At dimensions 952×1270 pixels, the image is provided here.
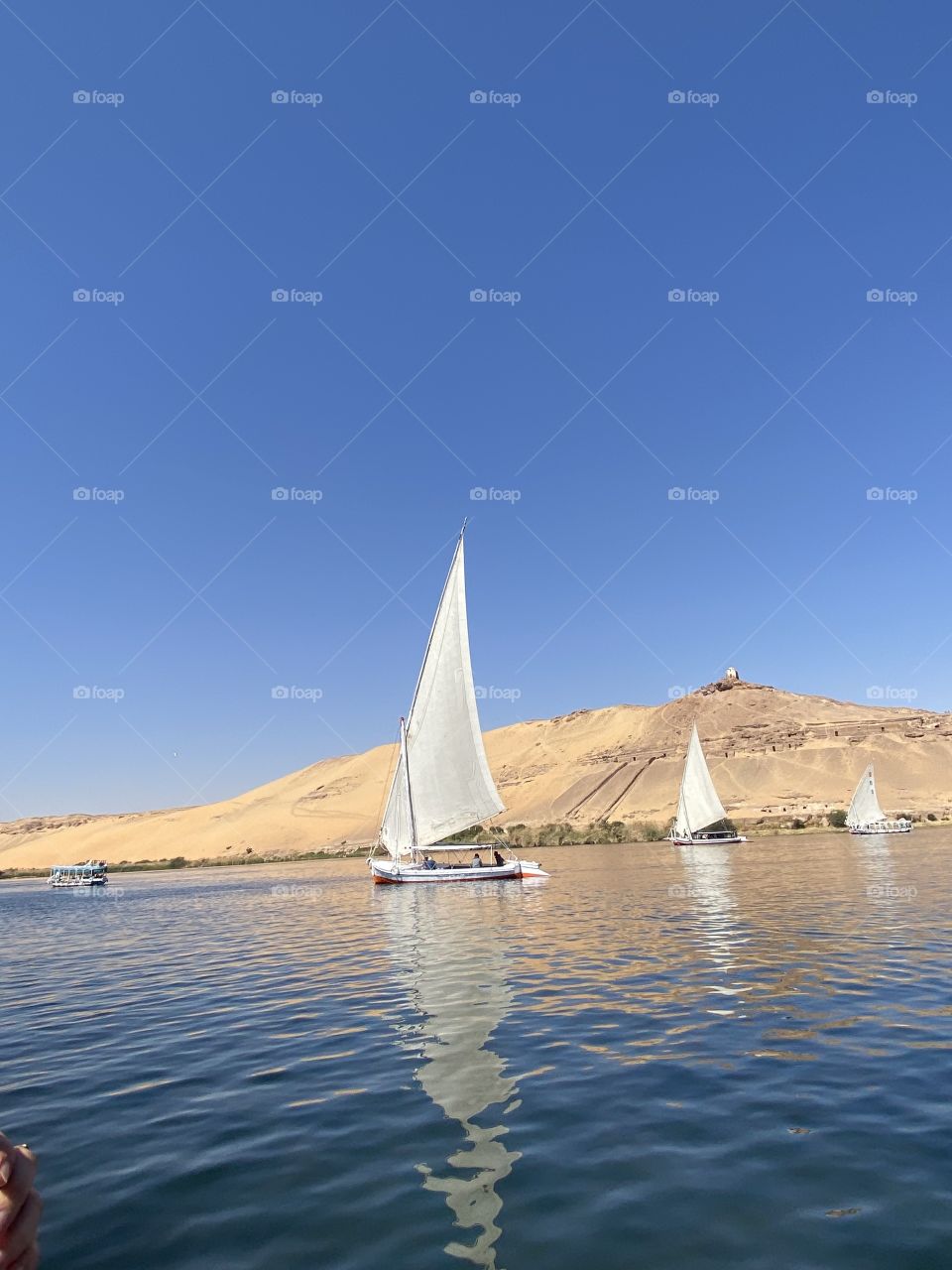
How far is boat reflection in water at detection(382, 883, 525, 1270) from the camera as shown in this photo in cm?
666

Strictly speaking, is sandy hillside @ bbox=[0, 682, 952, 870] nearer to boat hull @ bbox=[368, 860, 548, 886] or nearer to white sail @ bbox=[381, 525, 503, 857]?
boat hull @ bbox=[368, 860, 548, 886]

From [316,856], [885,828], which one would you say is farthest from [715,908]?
[316,856]

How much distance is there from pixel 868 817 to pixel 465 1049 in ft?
250

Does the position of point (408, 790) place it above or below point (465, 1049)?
above

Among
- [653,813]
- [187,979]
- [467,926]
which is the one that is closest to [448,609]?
[467,926]

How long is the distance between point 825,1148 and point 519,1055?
441cm

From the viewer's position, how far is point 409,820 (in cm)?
4853

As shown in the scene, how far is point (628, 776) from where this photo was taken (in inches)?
4998

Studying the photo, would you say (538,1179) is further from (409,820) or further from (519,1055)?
(409,820)

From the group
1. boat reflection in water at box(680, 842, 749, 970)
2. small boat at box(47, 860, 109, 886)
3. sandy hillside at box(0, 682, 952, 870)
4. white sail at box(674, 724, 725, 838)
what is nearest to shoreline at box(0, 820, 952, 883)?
sandy hillside at box(0, 682, 952, 870)

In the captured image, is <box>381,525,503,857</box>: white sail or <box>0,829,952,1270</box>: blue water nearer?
<box>0,829,952,1270</box>: blue water

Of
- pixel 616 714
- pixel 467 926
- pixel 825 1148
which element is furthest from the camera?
pixel 616 714

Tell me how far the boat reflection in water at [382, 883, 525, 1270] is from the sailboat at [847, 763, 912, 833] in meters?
58.8

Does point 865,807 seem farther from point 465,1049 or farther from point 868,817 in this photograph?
point 465,1049
